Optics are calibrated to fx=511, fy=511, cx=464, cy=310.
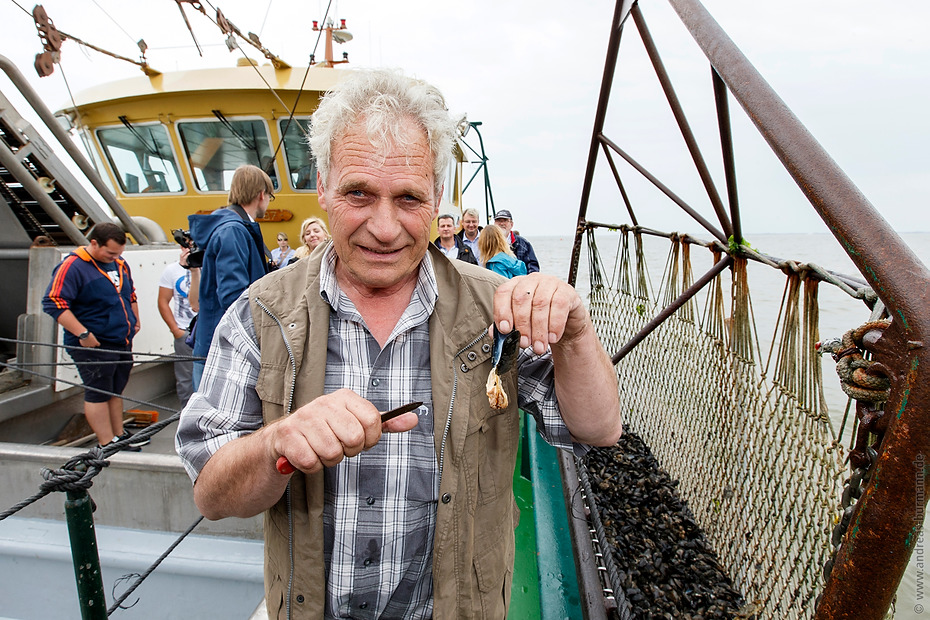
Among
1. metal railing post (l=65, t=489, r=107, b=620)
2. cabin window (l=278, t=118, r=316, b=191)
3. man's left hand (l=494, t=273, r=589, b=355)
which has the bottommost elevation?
metal railing post (l=65, t=489, r=107, b=620)

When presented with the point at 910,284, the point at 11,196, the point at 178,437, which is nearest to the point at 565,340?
the point at 910,284

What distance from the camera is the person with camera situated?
10.1 ft

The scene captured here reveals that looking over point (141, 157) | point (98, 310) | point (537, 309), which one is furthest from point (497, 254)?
point (141, 157)

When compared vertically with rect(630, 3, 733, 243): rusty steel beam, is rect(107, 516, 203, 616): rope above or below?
below

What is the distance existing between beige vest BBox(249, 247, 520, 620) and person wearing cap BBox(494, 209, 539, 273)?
19.2 ft

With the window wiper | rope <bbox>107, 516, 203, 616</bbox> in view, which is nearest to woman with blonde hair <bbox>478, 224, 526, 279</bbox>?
rope <bbox>107, 516, 203, 616</bbox>

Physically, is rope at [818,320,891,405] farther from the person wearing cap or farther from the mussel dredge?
the person wearing cap

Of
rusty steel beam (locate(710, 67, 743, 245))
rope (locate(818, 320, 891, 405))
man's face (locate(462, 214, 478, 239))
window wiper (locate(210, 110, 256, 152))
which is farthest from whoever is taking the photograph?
window wiper (locate(210, 110, 256, 152))

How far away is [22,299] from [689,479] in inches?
279

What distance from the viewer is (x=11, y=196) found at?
513cm

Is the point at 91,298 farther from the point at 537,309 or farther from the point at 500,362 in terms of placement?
the point at 537,309

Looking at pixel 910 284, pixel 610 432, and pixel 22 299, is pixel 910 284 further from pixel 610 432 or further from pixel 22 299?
pixel 22 299

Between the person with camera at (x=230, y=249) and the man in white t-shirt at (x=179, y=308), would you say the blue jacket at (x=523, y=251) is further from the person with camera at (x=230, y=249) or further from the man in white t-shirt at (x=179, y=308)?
the person with camera at (x=230, y=249)

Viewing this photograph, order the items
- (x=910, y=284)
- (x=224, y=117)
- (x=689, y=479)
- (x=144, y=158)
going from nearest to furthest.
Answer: (x=910, y=284), (x=689, y=479), (x=224, y=117), (x=144, y=158)
